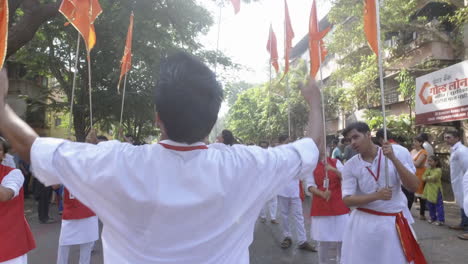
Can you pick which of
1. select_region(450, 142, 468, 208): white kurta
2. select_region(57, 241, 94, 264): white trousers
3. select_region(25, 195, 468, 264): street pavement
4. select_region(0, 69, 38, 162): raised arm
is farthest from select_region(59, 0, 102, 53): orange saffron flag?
select_region(450, 142, 468, 208): white kurta

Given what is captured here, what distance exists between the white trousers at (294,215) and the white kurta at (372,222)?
8.58 ft

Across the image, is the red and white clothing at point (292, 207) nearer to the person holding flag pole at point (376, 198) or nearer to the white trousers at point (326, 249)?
the white trousers at point (326, 249)

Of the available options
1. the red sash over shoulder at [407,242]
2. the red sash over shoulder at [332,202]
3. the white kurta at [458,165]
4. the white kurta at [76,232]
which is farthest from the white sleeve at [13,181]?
the white kurta at [458,165]

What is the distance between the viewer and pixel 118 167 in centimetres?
118

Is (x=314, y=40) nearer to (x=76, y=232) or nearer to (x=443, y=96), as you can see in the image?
(x=76, y=232)

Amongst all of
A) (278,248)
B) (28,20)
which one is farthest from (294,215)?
(28,20)

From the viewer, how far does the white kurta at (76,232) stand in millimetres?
4301

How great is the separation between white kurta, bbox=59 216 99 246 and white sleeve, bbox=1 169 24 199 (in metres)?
1.34

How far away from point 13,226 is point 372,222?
3.01 m

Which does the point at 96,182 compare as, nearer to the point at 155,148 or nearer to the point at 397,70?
the point at 155,148

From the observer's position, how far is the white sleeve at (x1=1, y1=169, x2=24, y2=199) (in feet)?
9.88

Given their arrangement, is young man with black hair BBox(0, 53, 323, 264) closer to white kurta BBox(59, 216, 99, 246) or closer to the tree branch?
white kurta BBox(59, 216, 99, 246)

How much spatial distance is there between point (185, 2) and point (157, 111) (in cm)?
1214

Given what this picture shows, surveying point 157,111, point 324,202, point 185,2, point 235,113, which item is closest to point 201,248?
point 157,111
